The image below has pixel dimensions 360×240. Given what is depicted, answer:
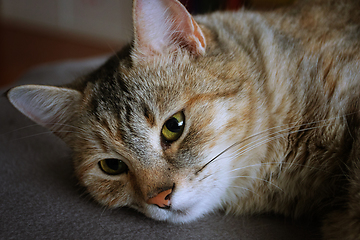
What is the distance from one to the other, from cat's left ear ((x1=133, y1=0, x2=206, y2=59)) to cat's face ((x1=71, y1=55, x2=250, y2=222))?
64 mm

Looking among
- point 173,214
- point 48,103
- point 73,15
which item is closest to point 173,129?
point 173,214

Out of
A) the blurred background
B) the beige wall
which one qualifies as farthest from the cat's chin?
the beige wall

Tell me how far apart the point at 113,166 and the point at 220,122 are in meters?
0.45

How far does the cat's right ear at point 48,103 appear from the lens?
1.12 meters

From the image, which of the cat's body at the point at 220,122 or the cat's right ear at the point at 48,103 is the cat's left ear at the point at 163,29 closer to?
the cat's body at the point at 220,122

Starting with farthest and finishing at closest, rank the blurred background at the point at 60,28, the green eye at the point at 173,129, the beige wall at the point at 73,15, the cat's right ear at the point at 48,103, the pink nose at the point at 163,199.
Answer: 1. the beige wall at the point at 73,15
2. the blurred background at the point at 60,28
3. the cat's right ear at the point at 48,103
4. the green eye at the point at 173,129
5. the pink nose at the point at 163,199

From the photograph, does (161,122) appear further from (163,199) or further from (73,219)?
(73,219)

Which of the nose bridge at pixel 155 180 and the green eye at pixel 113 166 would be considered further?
the green eye at pixel 113 166

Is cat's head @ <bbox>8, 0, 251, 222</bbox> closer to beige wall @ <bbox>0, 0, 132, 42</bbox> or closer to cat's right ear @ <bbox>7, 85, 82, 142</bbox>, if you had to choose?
cat's right ear @ <bbox>7, 85, 82, 142</bbox>

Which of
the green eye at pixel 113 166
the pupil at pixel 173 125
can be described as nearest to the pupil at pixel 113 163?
the green eye at pixel 113 166

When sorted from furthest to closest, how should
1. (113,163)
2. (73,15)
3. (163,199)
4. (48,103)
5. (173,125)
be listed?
(73,15), (48,103), (113,163), (173,125), (163,199)

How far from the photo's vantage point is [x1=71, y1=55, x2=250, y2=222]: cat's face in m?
0.91

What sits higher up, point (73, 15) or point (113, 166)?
point (73, 15)

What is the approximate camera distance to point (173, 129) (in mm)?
983
